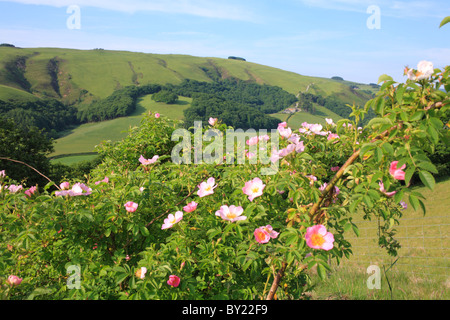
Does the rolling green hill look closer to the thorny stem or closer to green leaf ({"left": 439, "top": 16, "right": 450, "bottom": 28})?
the thorny stem

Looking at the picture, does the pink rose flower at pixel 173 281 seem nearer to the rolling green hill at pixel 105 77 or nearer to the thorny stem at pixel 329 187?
the thorny stem at pixel 329 187

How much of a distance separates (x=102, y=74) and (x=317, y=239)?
381 ft

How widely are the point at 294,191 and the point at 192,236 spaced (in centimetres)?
68

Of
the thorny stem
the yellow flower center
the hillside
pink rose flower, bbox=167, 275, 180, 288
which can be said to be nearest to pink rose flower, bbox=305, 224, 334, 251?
the yellow flower center

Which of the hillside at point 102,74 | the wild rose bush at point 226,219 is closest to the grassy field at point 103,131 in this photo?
the hillside at point 102,74

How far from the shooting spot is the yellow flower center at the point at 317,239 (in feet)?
4.65

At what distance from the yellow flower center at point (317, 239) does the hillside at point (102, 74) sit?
92295mm

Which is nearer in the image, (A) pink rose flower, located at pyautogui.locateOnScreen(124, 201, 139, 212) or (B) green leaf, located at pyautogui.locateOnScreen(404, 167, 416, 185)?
(B) green leaf, located at pyautogui.locateOnScreen(404, 167, 416, 185)

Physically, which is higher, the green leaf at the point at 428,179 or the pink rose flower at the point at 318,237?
the green leaf at the point at 428,179

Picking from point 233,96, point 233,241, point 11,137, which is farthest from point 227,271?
point 233,96

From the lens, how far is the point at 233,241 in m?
1.75

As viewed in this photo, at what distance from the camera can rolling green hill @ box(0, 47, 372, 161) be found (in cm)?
7400
